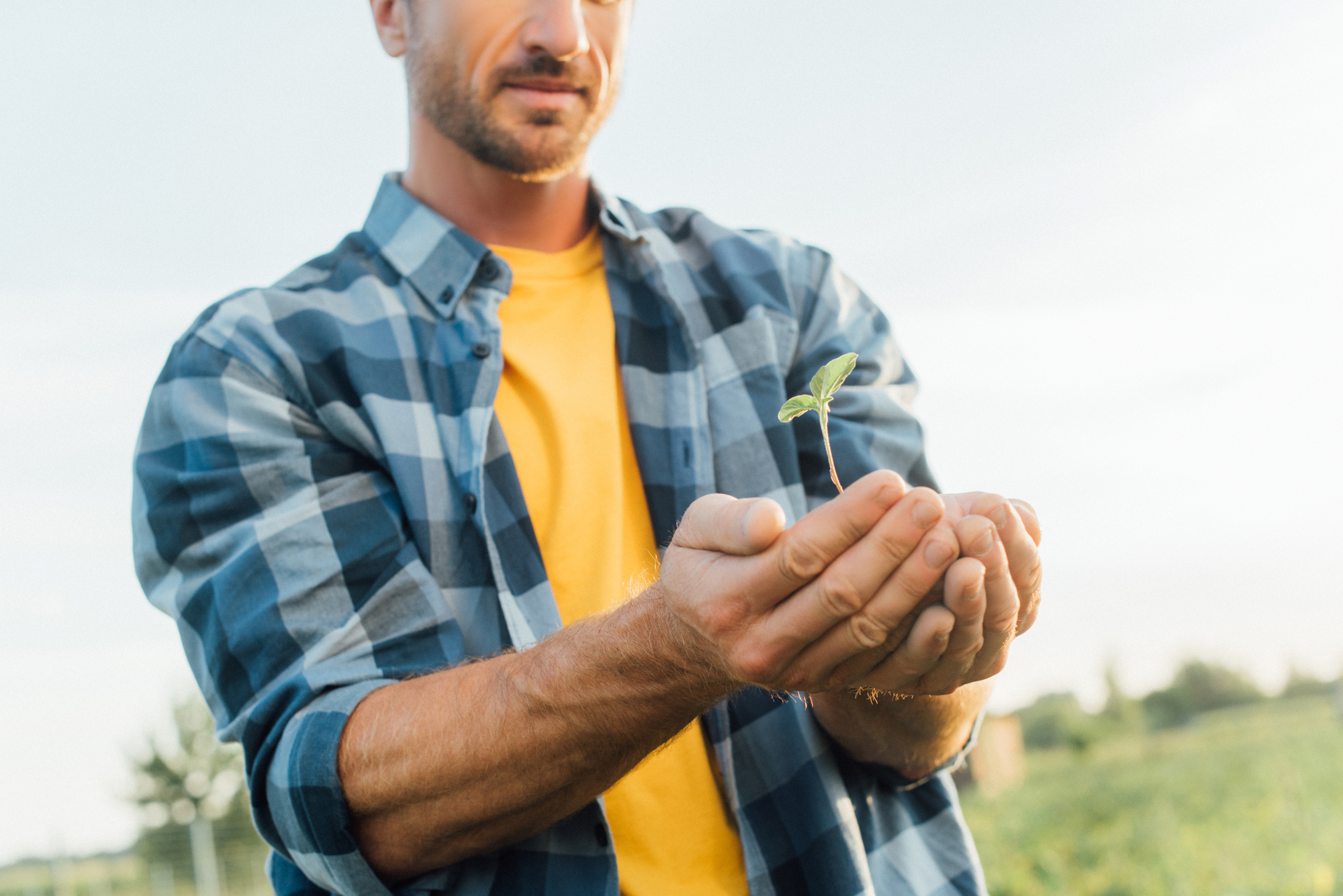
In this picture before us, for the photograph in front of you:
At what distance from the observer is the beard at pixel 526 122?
95.7 inches

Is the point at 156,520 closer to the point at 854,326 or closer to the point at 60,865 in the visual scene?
the point at 854,326

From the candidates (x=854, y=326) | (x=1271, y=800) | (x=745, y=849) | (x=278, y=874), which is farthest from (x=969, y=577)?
(x=1271, y=800)

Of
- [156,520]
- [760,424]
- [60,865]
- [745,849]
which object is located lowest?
[60,865]

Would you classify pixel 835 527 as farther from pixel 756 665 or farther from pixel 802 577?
pixel 756 665

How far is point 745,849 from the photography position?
6.08 ft

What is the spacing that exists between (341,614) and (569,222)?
1193mm

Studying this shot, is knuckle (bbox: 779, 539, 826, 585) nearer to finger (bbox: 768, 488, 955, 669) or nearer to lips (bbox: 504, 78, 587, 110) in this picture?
finger (bbox: 768, 488, 955, 669)

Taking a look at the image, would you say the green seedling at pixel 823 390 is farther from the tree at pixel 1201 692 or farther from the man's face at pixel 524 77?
the tree at pixel 1201 692

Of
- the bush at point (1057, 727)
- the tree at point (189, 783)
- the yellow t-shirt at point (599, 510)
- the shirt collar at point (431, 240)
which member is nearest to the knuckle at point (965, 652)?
the yellow t-shirt at point (599, 510)

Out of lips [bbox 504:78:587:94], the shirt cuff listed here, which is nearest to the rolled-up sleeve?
the shirt cuff

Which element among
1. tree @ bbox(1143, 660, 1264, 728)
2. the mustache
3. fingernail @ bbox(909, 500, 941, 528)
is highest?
the mustache

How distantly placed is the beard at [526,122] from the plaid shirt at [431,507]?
271mm

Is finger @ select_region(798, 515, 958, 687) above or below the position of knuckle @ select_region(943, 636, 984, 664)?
above

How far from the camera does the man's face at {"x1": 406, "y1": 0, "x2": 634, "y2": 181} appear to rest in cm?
240
